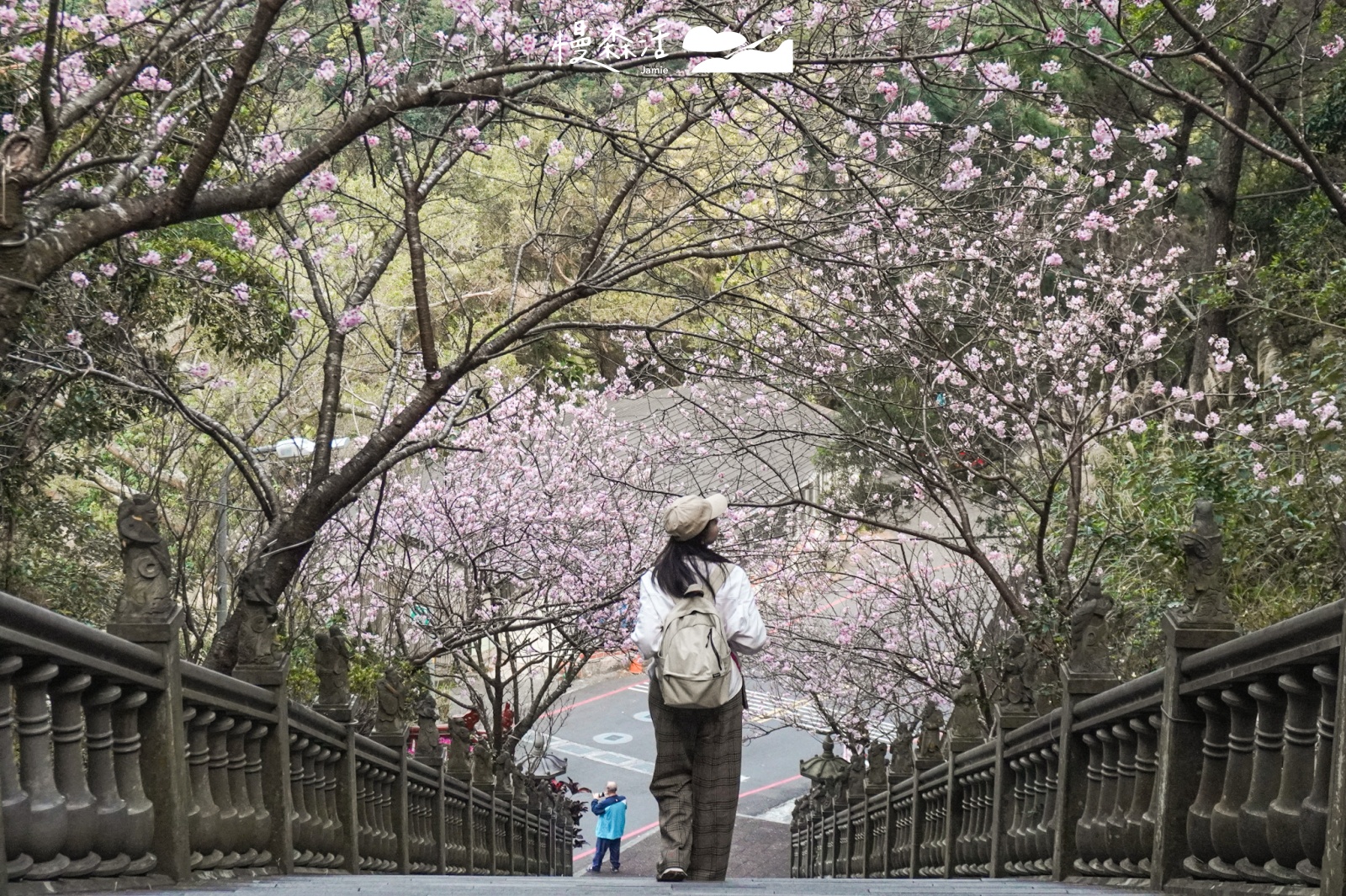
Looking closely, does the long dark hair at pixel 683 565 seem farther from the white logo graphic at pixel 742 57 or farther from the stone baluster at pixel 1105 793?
the white logo graphic at pixel 742 57

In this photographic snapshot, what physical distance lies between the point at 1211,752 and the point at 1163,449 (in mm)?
10568

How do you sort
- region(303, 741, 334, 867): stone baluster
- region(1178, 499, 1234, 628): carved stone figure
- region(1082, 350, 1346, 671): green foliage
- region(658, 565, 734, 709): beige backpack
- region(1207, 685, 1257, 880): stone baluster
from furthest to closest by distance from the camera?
region(1082, 350, 1346, 671): green foliage, region(303, 741, 334, 867): stone baluster, region(658, 565, 734, 709): beige backpack, region(1178, 499, 1234, 628): carved stone figure, region(1207, 685, 1257, 880): stone baluster

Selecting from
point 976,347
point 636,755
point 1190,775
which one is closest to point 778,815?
point 636,755

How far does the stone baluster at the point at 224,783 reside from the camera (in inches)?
185

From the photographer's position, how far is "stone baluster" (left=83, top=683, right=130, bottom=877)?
3.69 metres

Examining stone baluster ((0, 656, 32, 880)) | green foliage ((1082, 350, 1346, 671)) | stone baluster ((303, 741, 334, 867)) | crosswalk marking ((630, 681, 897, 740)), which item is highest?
green foliage ((1082, 350, 1346, 671))

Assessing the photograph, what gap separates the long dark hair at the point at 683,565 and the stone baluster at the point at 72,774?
7.46 feet

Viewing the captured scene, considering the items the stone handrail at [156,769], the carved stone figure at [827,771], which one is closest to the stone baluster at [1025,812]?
the stone handrail at [156,769]

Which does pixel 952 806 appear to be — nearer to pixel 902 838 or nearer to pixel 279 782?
pixel 902 838

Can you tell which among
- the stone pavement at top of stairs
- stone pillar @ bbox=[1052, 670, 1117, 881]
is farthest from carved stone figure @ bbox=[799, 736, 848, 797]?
the stone pavement at top of stairs

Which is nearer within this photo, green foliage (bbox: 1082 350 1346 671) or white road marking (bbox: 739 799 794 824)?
green foliage (bbox: 1082 350 1346 671)

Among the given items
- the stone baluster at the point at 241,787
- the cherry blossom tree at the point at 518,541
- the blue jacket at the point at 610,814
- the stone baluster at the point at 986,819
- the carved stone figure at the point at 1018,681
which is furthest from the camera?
the blue jacket at the point at 610,814

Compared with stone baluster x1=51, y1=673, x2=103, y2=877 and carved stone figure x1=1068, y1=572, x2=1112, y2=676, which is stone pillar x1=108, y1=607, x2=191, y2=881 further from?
carved stone figure x1=1068, y1=572, x2=1112, y2=676

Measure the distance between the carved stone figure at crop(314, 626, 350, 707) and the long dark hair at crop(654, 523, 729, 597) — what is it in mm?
1877
